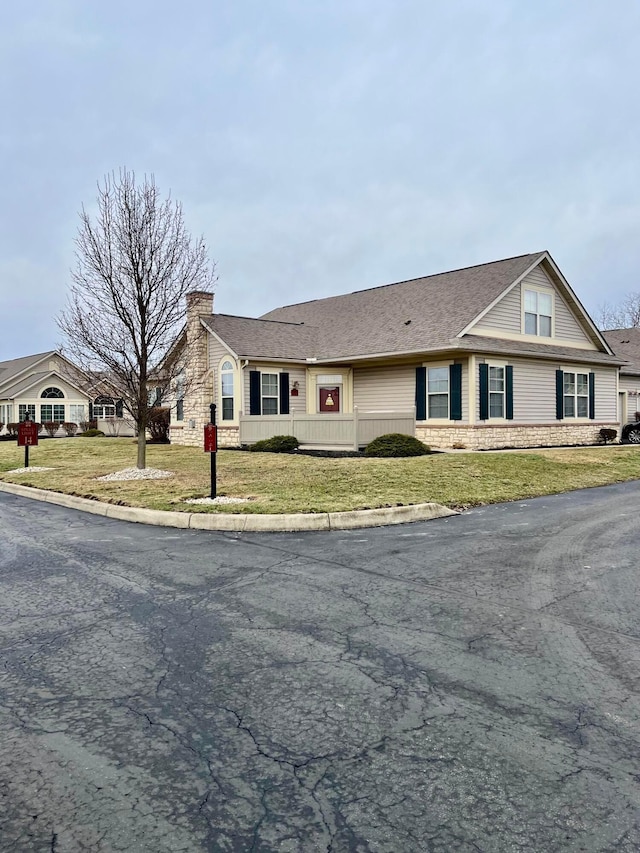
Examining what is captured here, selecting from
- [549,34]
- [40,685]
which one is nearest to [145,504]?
[40,685]

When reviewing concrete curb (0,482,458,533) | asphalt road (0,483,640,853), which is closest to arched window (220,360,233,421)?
concrete curb (0,482,458,533)

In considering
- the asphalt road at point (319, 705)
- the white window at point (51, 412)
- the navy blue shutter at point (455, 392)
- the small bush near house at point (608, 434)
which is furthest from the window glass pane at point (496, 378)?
the white window at point (51, 412)

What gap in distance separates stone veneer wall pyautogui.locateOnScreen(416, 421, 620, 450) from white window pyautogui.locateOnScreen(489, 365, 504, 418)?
55 centimetres

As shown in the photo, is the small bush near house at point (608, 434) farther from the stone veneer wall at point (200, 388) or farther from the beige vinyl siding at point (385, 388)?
the stone veneer wall at point (200, 388)

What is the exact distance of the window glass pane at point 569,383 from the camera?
2505 centimetres

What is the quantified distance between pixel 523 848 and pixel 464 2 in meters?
27.8

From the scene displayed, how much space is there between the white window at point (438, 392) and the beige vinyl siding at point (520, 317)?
192 centimetres

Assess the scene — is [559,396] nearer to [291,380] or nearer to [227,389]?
[291,380]

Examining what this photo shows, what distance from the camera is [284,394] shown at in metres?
25.1

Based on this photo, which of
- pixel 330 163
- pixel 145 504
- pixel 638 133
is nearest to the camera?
pixel 145 504

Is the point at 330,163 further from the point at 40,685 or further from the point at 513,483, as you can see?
the point at 40,685

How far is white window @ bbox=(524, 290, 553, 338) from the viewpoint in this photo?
23906 millimetres

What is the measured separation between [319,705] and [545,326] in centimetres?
2377

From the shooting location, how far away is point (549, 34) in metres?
26.7
